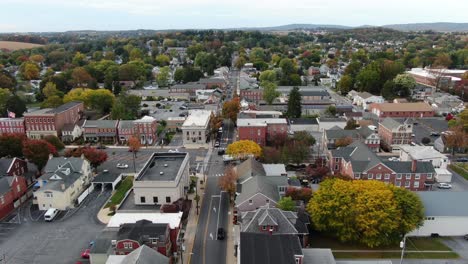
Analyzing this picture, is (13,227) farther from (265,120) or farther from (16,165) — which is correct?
(265,120)

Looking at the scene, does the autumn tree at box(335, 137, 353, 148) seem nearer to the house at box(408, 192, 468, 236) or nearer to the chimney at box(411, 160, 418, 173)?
the chimney at box(411, 160, 418, 173)

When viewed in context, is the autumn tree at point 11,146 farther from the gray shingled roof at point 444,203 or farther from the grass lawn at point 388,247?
the gray shingled roof at point 444,203

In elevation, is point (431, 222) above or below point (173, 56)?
below

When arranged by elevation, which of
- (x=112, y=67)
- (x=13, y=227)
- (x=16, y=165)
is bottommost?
(x=13, y=227)

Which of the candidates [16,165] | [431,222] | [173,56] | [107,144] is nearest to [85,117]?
[107,144]

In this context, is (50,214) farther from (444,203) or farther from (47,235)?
(444,203)

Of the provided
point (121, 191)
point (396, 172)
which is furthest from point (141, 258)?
point (396, 172)

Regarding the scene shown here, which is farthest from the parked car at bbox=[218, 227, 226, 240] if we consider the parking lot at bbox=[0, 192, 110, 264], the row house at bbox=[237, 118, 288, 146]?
the row house at bbox=[237, 118, 288, 146]
